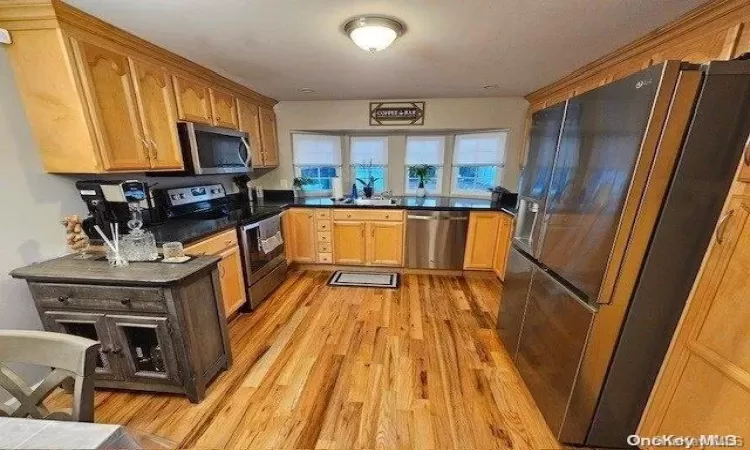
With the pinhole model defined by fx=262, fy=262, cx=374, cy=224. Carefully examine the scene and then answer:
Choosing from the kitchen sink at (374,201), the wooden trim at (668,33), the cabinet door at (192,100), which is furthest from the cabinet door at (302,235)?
the wooden trim at (668,33)

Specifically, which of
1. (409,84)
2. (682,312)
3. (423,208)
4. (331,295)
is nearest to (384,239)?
(423,208)

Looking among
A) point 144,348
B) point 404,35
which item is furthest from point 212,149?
point 404,35

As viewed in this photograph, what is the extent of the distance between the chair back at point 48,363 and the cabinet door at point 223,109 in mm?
2131

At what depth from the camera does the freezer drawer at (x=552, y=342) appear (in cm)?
124

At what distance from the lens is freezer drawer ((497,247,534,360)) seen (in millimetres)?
1740

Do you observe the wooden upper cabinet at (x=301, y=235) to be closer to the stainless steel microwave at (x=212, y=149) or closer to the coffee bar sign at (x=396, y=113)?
the stainless steel microwave at (x=212, y=149)

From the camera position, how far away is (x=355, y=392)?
5.45 ft

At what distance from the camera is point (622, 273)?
107cm

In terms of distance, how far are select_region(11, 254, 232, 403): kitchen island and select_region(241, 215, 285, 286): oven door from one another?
2.76 feet

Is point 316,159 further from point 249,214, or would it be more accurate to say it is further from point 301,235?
point 249,214

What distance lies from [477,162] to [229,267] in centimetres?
329

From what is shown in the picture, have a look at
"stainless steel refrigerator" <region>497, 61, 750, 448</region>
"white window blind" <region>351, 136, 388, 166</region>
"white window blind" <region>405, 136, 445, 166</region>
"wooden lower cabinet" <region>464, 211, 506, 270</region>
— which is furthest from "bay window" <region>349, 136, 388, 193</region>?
"stainless steel refrigerator" <region>497, 61, 750, 448</region>

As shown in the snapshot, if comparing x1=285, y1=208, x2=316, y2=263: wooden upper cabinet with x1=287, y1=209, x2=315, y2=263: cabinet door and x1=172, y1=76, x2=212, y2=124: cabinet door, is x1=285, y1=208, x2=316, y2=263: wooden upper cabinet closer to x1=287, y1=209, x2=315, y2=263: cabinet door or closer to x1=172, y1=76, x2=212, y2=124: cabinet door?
x1=287, y1=209, x2=315, y2=263: cabinet door

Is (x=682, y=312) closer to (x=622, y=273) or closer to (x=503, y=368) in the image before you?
(x=622, y=273)
